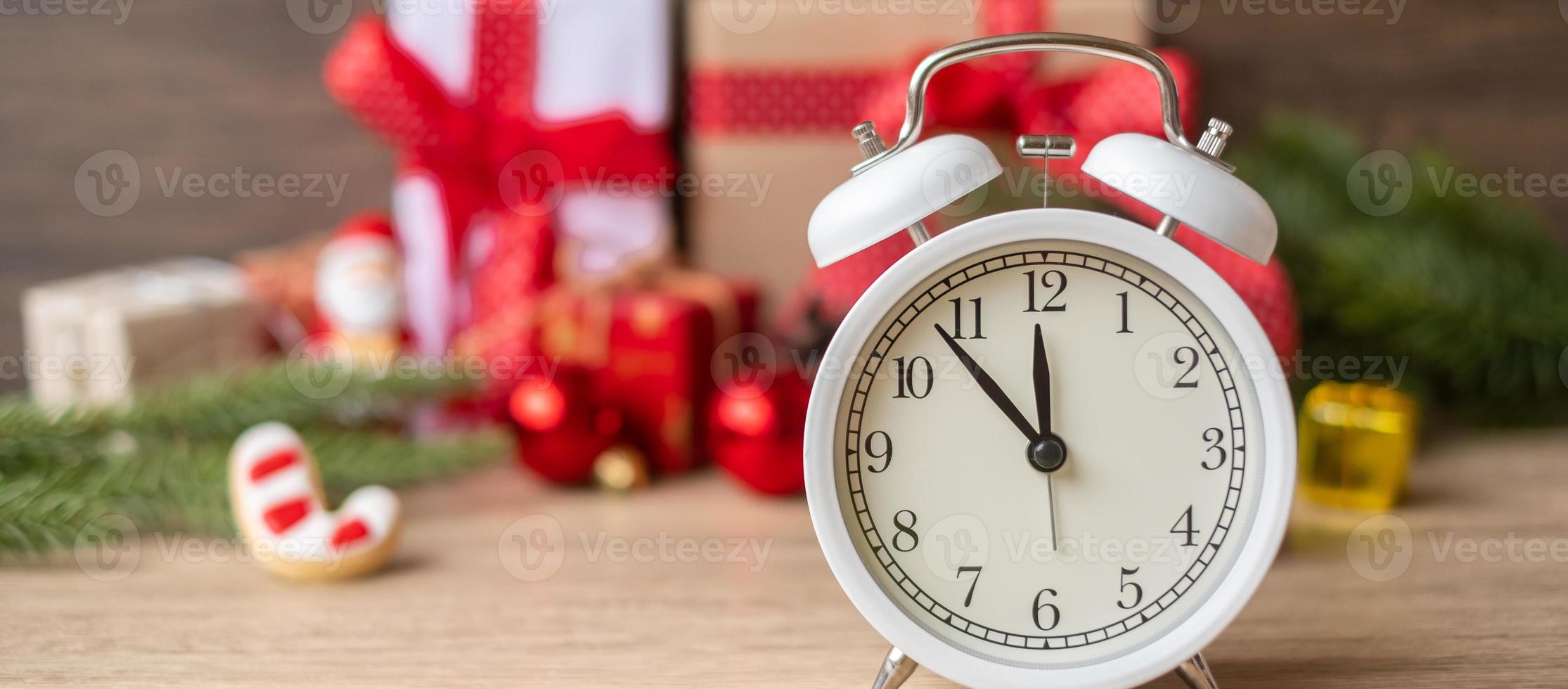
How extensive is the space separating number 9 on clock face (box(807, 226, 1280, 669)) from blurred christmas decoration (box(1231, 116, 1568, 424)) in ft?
2.06

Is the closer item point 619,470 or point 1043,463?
point 1043,463

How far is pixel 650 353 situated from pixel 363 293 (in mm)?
311

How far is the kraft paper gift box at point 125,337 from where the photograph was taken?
1067 mm

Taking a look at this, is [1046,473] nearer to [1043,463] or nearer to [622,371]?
[1043,463]

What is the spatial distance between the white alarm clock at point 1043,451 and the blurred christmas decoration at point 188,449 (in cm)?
55

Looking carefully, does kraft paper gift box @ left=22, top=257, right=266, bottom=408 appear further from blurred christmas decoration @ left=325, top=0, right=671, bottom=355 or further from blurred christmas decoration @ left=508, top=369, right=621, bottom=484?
blurred christmas decoration @ left=508, top=369, right=621, bottom=484

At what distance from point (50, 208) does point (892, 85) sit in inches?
40.9

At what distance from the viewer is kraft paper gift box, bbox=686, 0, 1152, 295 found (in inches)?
46.4

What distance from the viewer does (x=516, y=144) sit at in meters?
1.20

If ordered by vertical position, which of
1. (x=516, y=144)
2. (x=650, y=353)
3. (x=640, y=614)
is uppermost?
(x=516, y=144)

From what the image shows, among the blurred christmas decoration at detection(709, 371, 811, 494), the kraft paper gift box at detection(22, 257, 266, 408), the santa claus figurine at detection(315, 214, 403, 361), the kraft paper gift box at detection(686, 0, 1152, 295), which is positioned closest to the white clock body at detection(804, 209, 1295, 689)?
the blurred christmas decoration at detection(709, 371, 811, 494)

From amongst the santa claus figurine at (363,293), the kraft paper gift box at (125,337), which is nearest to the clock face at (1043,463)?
the santa claus figurine at (363,293)

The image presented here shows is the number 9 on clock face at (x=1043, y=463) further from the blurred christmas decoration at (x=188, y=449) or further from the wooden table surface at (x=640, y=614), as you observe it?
the blurred christmas decoration at (x=188, y=449)

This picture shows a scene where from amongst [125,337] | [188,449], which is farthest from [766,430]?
[125,337]
